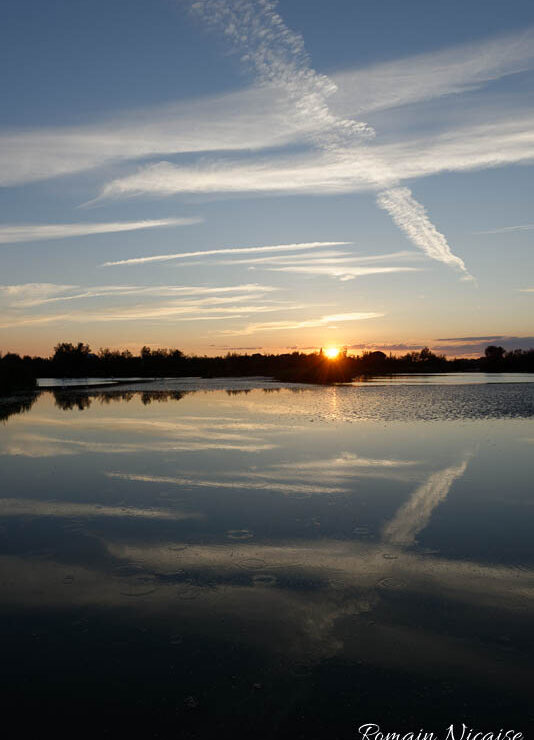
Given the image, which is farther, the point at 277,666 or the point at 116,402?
the point at 116,402

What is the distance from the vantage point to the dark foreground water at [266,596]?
544 centimetres

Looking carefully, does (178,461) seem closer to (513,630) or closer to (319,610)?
Answer: (319,610)

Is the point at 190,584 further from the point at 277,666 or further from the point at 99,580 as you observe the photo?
the point at 277,666

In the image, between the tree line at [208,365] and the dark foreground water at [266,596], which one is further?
the tree line at [208,365]

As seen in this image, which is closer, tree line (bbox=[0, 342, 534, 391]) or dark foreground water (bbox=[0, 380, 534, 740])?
dark foreground water (bbox=[0, 380, 534, 740])

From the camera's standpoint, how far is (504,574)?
8.44m

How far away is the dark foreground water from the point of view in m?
5.44

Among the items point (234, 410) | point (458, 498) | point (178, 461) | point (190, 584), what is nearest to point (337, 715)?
point (190, 584)

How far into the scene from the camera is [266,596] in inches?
306

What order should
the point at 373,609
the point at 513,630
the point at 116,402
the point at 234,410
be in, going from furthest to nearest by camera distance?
the point at 116,402 < the point at 234,410 < the point at 373,609 < the point at 513,630

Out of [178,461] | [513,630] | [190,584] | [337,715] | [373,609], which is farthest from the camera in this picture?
[178,461]

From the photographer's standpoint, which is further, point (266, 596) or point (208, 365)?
point (208, 365)

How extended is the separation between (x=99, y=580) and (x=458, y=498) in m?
8.43

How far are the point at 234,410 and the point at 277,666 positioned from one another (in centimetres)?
2857
